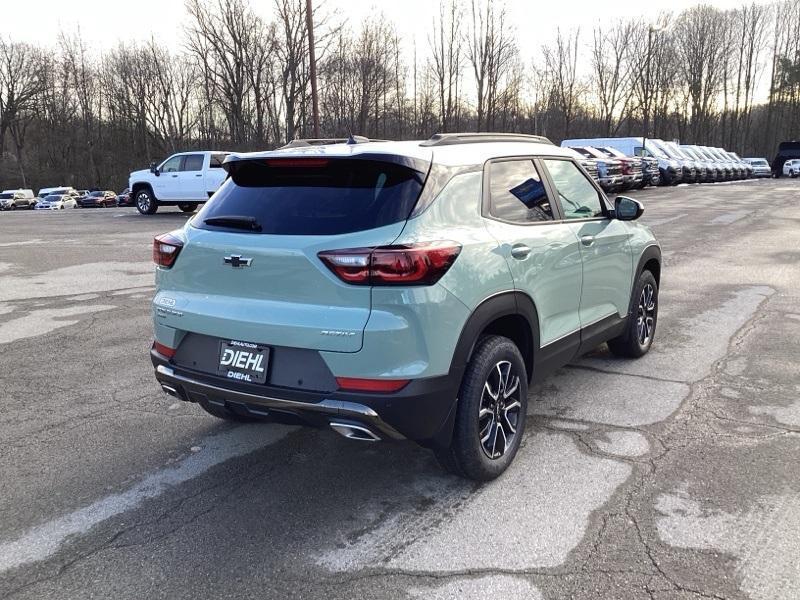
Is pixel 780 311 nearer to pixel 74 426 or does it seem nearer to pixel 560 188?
pixel 560 188

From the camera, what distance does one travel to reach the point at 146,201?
2148 centimetres

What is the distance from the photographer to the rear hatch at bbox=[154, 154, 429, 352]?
2.87m

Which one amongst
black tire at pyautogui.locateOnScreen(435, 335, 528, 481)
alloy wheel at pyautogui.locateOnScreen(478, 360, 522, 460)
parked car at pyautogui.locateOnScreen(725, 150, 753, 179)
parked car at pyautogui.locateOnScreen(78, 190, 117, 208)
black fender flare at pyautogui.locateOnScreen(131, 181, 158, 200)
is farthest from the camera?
parked car at pyautogui.locateOnScreen(78, 190, 117, 208)

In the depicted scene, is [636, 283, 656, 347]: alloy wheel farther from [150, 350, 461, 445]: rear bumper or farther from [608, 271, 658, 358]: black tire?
[150, 350, 461, 445]: rear bumper

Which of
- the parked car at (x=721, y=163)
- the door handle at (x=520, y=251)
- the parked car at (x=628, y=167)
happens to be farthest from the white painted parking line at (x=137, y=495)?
the parked car at (x=721, y=163)

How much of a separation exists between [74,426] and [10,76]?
76.8m

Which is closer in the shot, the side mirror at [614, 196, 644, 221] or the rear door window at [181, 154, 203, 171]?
the side mirror at [614, 196, 644, 221]

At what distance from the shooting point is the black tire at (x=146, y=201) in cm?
2136

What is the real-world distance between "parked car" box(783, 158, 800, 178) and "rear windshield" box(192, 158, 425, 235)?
186 ft

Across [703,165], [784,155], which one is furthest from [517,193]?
[784,155]

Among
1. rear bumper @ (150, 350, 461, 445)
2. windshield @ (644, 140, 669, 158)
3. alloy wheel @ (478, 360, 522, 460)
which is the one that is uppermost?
windshield @ (644, 140, 669, 158)

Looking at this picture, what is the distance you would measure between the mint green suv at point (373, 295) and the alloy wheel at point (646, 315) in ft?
6.06

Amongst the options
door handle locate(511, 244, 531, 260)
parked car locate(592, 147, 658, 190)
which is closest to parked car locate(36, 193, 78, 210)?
parked car locate(592, 147, 658, 190)

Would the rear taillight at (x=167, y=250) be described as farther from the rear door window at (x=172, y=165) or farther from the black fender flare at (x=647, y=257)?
the rear door window at (x=172, y=165)
